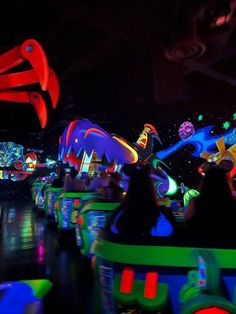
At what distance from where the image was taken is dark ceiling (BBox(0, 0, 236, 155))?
3465 millimetres

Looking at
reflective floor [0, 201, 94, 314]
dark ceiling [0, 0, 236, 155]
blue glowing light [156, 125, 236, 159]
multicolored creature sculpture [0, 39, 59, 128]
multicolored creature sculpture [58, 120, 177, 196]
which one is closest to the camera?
reflective floor [0, 201, 94, 314]

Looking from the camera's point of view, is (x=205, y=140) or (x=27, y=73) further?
(x=205, y=140)

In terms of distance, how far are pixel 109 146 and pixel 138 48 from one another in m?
3.15

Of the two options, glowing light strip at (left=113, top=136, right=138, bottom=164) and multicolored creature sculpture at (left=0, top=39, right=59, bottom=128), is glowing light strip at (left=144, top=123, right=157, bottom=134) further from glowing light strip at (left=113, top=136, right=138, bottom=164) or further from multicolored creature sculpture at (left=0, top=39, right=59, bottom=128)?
multicolored creature sculpture at (left=0, top=39, right=59, bottom=128)

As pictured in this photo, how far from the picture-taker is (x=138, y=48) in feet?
17.1

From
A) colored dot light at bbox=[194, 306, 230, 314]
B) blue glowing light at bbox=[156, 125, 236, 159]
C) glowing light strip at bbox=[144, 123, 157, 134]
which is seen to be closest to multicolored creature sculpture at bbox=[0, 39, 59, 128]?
colored dot light at bbox=[194, 306, 230, 314]

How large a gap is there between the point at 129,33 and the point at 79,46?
2.47 metres

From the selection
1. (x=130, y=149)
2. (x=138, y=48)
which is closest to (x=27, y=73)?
(x=138, y=48)

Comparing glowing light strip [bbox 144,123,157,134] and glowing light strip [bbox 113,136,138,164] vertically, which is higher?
glowing light strip [bbox 144,123,157,134]

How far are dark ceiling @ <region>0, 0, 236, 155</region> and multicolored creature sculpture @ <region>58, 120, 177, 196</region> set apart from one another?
2.43ft

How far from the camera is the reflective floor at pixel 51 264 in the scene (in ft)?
9.75

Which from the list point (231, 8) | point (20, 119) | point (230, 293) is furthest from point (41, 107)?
point (20, 119)

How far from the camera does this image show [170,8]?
3.41 m

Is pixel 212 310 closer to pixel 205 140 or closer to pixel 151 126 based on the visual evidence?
→ pixel 205 140
